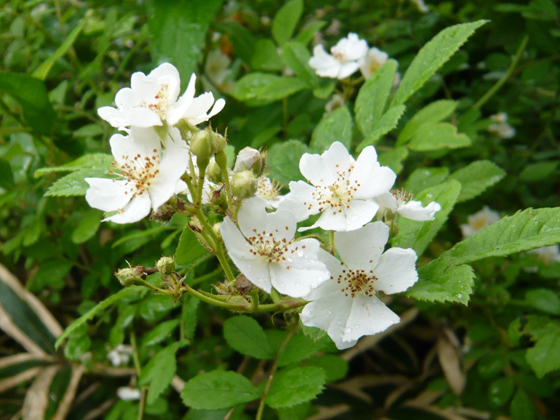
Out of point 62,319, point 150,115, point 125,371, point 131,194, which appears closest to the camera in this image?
point 150,115

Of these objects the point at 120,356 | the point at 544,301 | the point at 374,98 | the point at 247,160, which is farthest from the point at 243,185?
the point at 120,356

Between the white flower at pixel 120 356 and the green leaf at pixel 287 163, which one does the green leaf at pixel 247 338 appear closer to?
the green leaf at pixel 287 163

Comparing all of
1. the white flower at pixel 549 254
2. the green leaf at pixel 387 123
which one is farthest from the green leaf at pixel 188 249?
the white flower at pixel 549 254

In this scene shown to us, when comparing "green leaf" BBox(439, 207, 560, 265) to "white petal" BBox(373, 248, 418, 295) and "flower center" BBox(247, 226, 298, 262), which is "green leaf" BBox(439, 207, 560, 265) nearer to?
"white petal" BBox(373, 248, 418, 295)

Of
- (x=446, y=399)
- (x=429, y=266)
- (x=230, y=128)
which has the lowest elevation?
(x=446, y=399)

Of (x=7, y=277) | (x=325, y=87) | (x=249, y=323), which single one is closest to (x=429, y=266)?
(x=249, y=323)

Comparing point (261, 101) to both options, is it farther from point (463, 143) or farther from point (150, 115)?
point (150, 115)

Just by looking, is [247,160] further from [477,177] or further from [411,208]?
[477,177]
